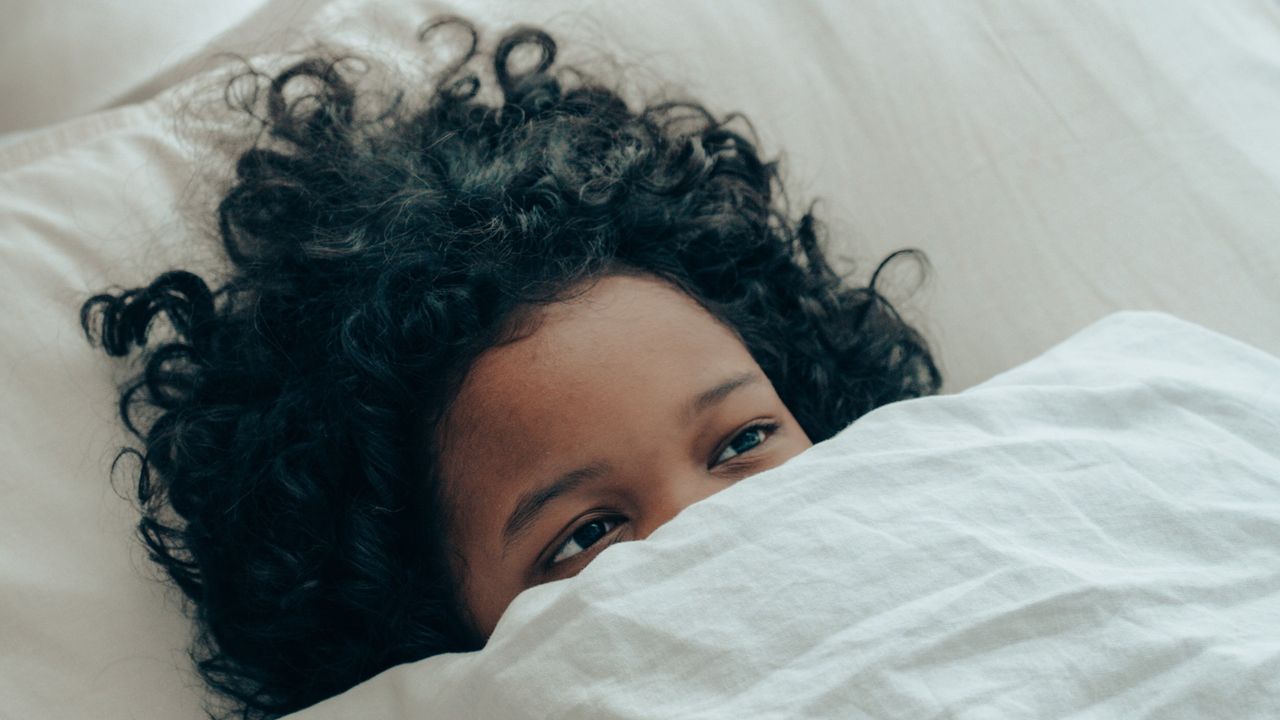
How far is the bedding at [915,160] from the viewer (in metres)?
0.93

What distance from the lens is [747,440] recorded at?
833 millimetres

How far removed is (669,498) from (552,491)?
75mm

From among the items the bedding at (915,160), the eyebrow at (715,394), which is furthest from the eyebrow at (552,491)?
the bedding at (915,160)

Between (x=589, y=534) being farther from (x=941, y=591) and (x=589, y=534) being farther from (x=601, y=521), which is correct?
(x=941, y=591)

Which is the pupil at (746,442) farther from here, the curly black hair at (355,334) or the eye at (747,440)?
the curly black hair at (355,334)

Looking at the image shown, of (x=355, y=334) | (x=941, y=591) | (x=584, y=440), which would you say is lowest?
(x=941, y=591)

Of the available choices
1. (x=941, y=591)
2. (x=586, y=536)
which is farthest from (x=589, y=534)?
(x=941, y=591)

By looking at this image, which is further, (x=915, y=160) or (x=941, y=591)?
(x=915, y=160)

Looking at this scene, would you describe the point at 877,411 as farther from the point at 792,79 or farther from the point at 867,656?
the point at 792,79

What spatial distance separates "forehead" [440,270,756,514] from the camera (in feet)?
2.51

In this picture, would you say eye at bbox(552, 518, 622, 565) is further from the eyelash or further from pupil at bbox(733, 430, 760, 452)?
pupil at bbox(733, 430, 760, 452)

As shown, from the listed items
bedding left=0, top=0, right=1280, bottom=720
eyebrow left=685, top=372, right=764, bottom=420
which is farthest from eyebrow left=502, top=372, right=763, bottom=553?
bedding left=0, top=0, right=1280, bottom=720

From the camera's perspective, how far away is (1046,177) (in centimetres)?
106

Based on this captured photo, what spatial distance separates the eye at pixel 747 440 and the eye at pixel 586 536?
94 millimetres
